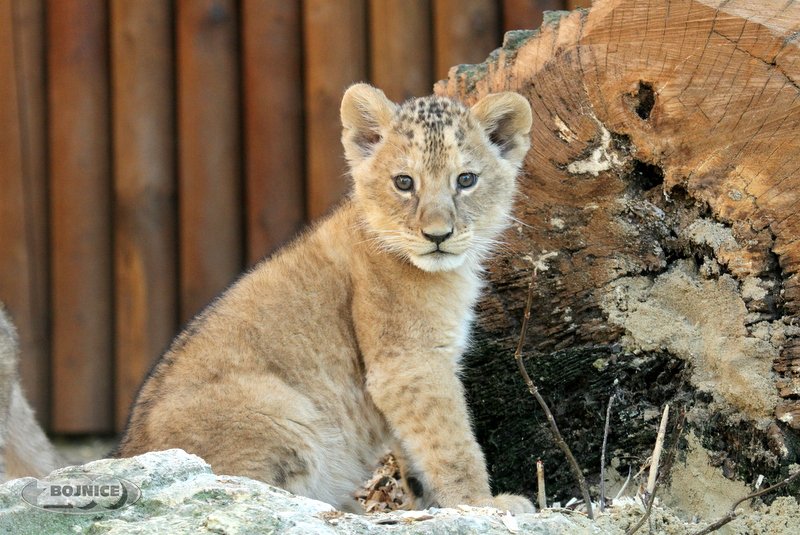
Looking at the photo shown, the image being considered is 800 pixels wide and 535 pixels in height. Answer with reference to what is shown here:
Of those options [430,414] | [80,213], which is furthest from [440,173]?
[80,213]

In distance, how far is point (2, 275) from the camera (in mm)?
9031

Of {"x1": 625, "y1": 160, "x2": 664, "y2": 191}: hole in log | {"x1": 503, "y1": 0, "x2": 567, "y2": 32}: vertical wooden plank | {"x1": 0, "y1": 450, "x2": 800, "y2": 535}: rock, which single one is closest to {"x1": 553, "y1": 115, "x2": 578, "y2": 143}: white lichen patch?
{"x1": 625, "y1": 160, "x2": 664, "y2": 191}: hole in log

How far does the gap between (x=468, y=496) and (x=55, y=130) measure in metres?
5.12

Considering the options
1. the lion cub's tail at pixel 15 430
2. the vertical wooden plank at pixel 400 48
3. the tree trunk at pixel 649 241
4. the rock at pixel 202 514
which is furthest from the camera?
the vertical wooden plank at pixel 400 48

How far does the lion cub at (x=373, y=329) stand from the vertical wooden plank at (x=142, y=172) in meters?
3.38

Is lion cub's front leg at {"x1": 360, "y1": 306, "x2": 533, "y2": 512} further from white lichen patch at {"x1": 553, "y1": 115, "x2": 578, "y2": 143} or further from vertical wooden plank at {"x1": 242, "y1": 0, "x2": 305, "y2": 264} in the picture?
vertical wooden plank at {"x1": 242, "y1": 0, "x2": 305, "y2": 264}

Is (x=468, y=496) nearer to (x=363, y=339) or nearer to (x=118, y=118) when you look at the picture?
(x=363, y=339)

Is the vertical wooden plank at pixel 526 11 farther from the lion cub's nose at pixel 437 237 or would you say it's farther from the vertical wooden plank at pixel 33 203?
the lion cub's nose at pixel 437 237

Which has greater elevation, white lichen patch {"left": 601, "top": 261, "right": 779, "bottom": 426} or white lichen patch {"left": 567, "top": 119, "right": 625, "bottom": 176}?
white lichen patch {"left": 567, "top": 119, "right": 625, "bottom": 176}

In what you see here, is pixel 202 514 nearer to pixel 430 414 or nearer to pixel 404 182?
pixel 430 414

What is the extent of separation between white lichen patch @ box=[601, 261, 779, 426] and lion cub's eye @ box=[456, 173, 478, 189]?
769 mm

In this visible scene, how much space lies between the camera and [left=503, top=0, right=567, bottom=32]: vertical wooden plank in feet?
28.2

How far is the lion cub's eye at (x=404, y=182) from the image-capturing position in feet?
18.0

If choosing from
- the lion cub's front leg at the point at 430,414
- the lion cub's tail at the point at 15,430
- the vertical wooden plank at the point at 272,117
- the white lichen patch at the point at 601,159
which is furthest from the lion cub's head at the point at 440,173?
the vertical wooden plank at the point at 272,117
